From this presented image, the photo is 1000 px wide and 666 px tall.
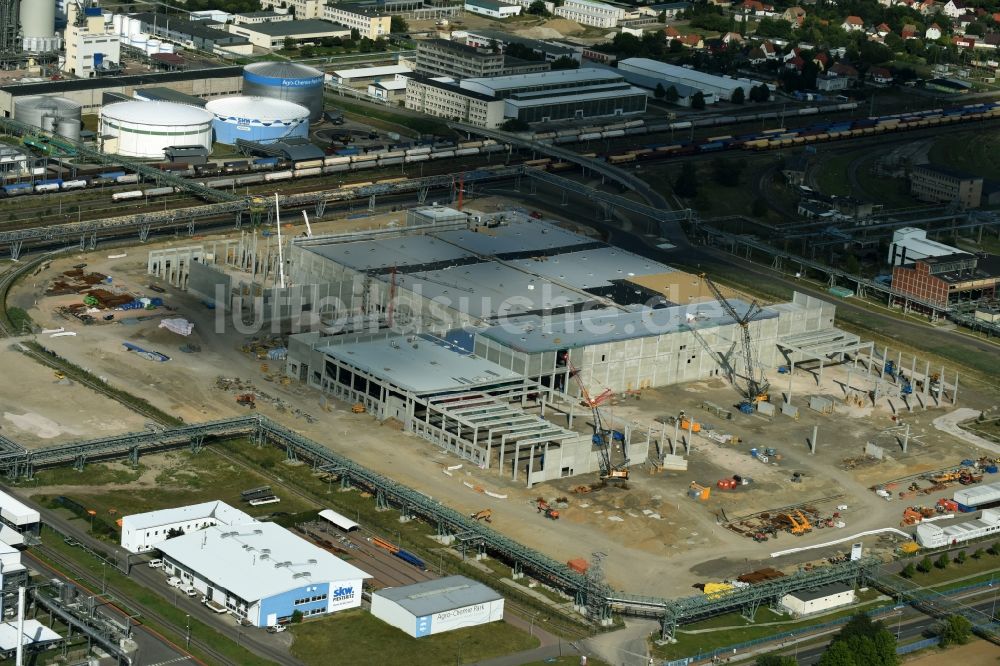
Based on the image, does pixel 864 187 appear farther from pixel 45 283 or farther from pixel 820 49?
pixel 45 283

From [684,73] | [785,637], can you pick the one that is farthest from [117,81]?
[785,637]

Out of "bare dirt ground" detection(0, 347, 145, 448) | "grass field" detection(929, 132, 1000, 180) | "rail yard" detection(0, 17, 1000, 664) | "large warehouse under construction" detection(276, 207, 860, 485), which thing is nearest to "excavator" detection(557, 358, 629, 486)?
"rail yard" detection(0, 17, 1000, 664)

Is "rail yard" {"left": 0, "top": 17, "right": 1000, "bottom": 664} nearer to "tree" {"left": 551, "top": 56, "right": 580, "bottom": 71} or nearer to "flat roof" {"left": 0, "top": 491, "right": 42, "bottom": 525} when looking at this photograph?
"flat roof" {"left": 0, "top": 491, "right": 42, "bottom": 525}

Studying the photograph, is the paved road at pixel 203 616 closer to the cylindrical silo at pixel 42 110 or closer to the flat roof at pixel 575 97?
the cylindrical silo at pixel 42 110

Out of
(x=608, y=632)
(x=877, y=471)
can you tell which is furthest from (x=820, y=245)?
(x=608, y=632)

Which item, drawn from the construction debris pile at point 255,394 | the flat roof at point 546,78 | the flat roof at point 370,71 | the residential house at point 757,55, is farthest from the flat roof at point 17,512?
the residential house at point 757,55
